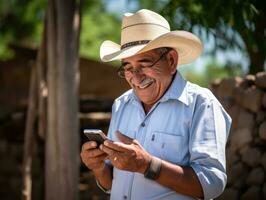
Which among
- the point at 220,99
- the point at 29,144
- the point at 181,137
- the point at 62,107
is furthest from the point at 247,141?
the point at 181,137

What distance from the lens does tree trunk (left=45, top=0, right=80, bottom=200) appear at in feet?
18.9

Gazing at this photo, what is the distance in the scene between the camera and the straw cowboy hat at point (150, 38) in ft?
9.87

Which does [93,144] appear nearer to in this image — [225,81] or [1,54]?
[225,81]

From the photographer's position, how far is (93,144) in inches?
115

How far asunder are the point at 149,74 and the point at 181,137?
36cm

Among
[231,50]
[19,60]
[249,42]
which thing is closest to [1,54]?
[19,60]

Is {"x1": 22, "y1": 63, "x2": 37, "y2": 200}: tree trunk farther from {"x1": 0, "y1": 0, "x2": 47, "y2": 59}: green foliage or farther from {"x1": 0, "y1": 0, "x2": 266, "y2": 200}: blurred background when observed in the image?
{"x1": 0, "y1": 0, "x2": 47, "y2": 59}: green foliage

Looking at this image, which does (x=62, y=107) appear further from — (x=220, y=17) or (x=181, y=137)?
(x=181, y=137)

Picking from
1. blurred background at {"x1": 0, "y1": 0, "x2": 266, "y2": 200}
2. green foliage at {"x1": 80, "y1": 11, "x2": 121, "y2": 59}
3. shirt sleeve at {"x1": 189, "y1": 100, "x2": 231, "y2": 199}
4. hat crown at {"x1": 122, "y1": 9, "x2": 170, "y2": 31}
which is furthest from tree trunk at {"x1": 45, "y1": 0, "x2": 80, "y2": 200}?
green foliage at {"x1": 80, "y1": 11, "x2": 121, "y2": 59}

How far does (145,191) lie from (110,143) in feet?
1.27

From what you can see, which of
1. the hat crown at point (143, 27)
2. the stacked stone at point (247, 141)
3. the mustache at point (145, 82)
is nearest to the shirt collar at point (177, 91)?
the mustache at point (145, 82)

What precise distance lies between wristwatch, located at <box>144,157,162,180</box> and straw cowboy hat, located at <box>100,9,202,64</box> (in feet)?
1.88

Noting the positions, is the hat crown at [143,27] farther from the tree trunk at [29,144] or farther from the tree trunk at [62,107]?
the tree trunk at [29,144]

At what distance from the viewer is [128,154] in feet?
8.81
